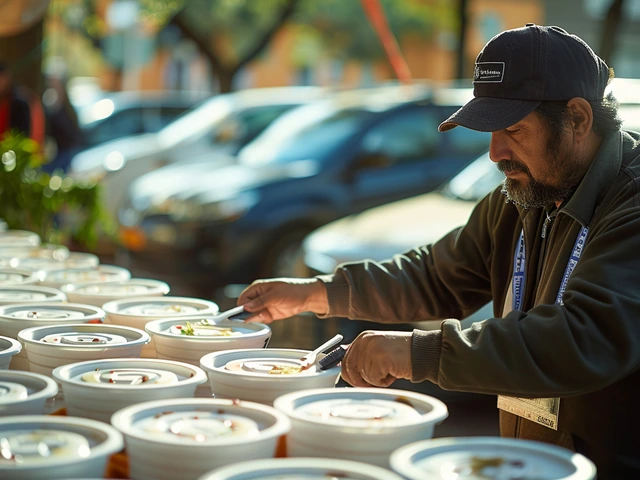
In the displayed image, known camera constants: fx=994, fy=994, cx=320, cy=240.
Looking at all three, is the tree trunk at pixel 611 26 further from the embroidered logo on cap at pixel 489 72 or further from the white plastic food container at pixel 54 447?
the white plastic food container at pixel 54 447

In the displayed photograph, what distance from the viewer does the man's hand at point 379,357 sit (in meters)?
2.60

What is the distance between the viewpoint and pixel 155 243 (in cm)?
1010

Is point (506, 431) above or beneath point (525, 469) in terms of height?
beneath

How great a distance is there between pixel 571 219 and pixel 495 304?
1.84 ft

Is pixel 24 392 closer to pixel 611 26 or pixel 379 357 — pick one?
pixel 379 357

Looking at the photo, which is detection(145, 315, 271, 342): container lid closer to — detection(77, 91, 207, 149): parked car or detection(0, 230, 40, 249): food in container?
detection(0, 230, 40, 249): food in container

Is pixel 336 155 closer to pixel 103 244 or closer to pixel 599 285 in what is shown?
pixel 103 244

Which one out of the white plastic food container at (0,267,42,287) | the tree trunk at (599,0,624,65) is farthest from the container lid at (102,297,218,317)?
the tree trunk at (599,0,624,65)

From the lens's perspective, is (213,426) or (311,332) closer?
(213,426)

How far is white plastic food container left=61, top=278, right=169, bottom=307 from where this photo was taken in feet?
12.1

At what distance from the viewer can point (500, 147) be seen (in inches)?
119

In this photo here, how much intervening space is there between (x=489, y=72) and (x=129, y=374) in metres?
1.37

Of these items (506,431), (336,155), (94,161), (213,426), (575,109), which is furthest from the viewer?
(94,161)

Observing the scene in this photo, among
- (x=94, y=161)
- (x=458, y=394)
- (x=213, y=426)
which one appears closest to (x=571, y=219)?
(x=213, y=426)
